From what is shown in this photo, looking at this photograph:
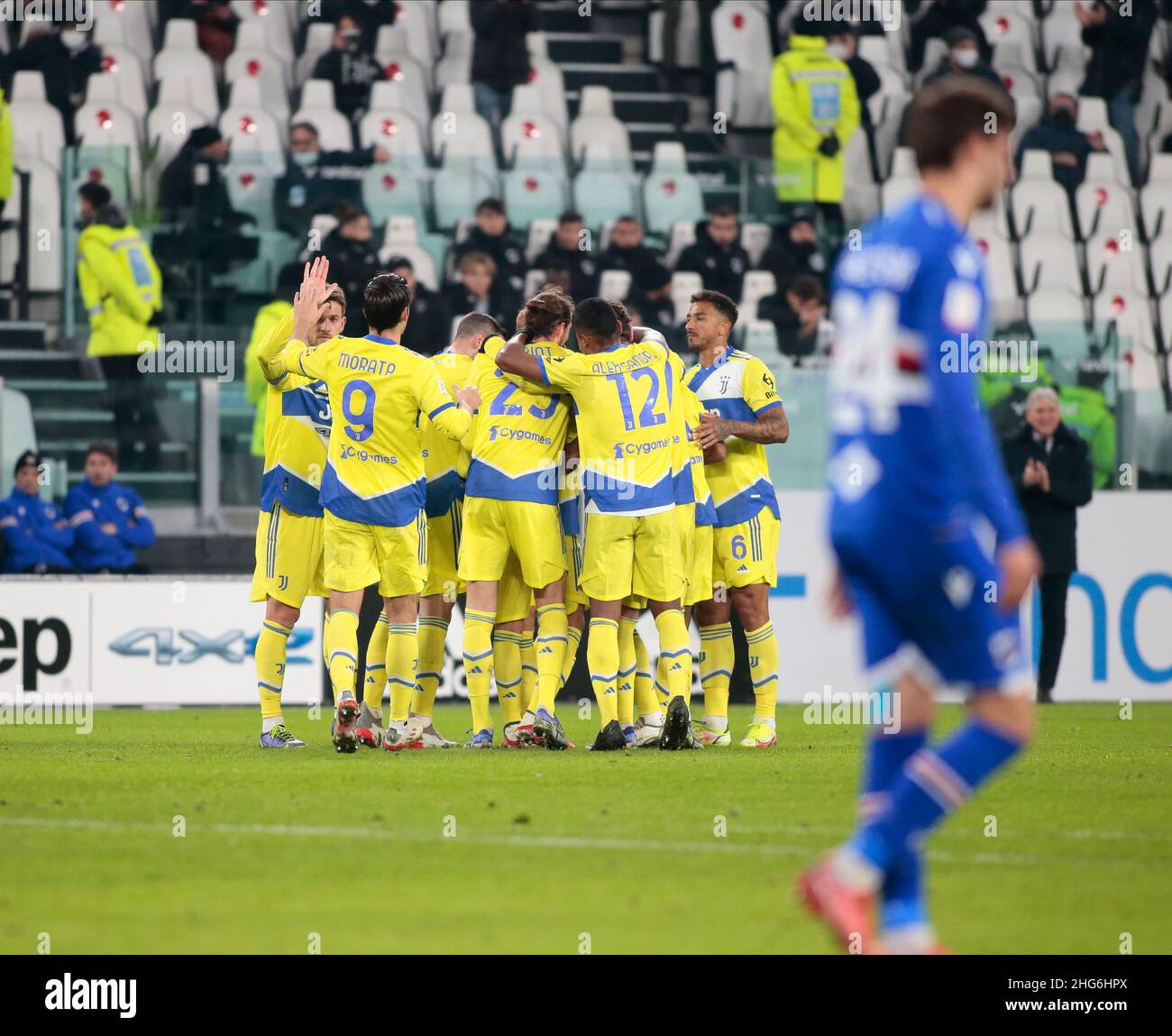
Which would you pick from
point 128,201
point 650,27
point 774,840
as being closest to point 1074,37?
point 650,27

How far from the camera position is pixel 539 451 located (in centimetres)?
1029

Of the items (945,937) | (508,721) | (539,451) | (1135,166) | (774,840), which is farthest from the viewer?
(1135,166)

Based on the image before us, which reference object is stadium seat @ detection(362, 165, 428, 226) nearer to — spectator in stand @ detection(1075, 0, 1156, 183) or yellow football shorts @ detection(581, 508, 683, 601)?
yellow football shorts @ detection(581, 508, 683, 601)

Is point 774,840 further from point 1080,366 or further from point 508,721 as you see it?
point 1080,366

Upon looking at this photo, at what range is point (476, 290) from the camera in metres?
16.5

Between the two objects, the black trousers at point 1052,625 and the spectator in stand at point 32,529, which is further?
the black trousers at point 1052,625

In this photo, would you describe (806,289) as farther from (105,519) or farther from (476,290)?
(105,519)

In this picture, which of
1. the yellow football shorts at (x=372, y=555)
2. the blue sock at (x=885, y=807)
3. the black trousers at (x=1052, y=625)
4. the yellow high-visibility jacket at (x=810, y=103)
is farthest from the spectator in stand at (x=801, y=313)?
the blue sock at (x=885, y=807)

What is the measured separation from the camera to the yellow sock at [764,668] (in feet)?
34.8

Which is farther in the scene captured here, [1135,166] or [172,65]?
[1135,166]

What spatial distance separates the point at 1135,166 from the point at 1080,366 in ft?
25.3

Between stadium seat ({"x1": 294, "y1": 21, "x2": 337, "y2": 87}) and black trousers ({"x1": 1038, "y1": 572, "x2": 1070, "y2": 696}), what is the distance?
10242mm

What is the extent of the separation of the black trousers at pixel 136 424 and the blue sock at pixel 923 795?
11.0 meters

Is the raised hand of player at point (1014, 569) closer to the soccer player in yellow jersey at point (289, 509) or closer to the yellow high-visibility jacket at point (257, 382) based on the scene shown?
the soccer player in yellow jersey at point (289, 509)
